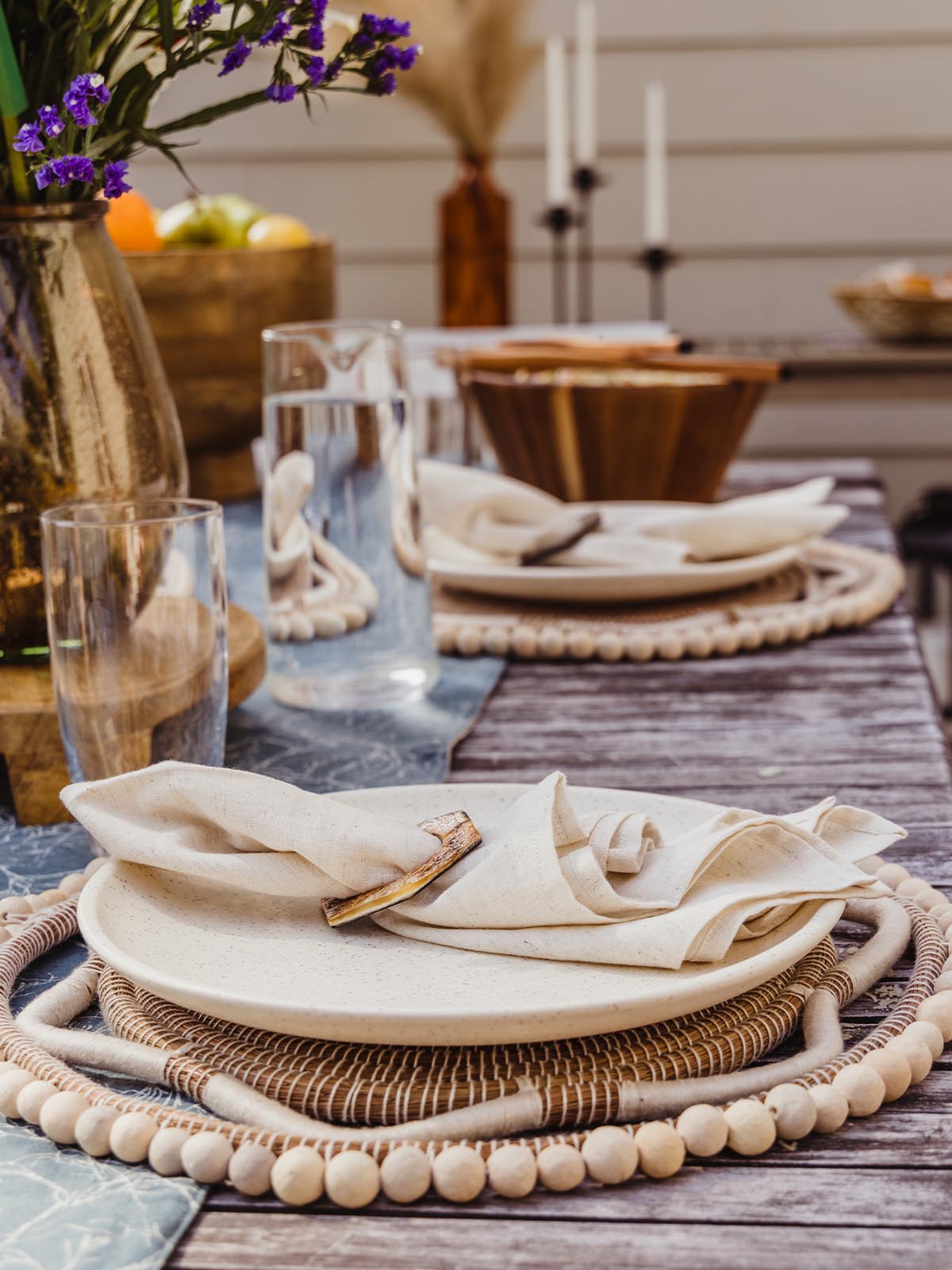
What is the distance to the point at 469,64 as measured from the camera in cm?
253

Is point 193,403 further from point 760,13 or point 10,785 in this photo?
point 760,13

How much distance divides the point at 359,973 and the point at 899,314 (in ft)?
7.90

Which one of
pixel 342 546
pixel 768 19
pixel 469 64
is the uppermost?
pixel 768 19

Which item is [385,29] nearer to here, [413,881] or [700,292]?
[413,881]

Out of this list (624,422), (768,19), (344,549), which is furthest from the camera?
(768,19)

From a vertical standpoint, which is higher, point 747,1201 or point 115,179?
point 115,179

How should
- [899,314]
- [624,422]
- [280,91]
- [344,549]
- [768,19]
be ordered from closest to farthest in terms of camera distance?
[280,91] < [344,549] < [624,422] < [899,314] < [768,19]

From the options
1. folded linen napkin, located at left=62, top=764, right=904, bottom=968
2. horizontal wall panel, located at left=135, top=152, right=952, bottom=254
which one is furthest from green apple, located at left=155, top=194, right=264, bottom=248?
horizontal wall panel, located at left=135, top=152, right=952, bottom=254

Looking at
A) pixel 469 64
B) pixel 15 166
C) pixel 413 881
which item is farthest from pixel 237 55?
pixel 469 64

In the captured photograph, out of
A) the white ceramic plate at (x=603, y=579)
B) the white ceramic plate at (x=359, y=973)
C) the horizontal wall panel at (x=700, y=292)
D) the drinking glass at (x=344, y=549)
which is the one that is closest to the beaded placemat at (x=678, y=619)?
the white ceramic plate at (x=603, y=579)

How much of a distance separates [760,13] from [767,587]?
7.44ft

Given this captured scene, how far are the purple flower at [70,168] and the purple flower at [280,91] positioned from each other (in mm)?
105

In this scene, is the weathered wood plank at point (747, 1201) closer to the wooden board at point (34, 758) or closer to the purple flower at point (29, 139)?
the wooden board at point (34, 758)

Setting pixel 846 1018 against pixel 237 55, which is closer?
pixel 846 1018
